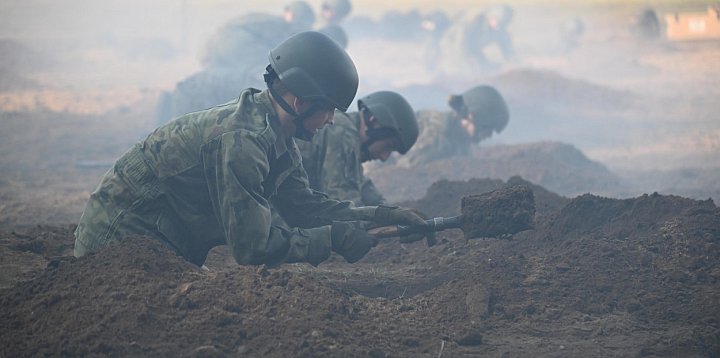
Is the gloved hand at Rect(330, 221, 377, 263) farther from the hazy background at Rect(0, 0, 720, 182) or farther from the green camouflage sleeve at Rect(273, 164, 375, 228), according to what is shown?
the hazy background at Rect(0, 0, 720, 182)

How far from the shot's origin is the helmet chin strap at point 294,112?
482cm

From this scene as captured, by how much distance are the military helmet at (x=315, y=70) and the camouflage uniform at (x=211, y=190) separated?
194mm

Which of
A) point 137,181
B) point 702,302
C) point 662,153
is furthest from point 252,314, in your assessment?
point 662,153

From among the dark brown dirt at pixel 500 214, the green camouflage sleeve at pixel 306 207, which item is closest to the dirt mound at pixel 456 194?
the dark brown dirt at pixel 500 214

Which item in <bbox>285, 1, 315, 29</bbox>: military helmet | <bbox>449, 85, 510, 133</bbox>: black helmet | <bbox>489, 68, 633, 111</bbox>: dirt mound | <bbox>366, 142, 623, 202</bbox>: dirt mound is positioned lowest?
<bbox>366, 142, 623, 202</bbox>: dirt mound

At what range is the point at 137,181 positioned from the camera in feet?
15.7

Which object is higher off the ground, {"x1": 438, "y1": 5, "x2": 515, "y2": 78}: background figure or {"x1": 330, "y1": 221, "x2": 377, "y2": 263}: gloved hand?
{"x1": 438, "y1": 5, "x2": 515, "y2": 78}: background figure

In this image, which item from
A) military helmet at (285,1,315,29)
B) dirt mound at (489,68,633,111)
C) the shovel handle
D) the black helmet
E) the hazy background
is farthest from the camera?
dirt mound at (489,68,633,111)

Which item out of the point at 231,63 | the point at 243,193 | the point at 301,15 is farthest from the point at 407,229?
the point at 301,15

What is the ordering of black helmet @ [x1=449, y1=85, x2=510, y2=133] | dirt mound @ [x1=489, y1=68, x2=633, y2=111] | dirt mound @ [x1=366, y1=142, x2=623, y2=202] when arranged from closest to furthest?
1. dirt mound @ [x1=366, y1=142, x2=623, y2=202]
2. black helmet @ [x1=449, y1=85, x2=510, y2=133]
3. dirt mound @ [x1=489, y1=68, x2=633, y2=111]

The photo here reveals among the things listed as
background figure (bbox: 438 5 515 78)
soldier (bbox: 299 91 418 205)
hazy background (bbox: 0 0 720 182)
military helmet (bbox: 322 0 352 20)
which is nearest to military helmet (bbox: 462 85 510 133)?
hazy background (bbox: 0 0 720 182)

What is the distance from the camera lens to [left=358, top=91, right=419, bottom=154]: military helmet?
7.20 metres

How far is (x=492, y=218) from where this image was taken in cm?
541

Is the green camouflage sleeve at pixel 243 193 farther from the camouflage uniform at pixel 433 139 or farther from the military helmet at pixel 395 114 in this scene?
the camouflage uniform at pixel 433 139
